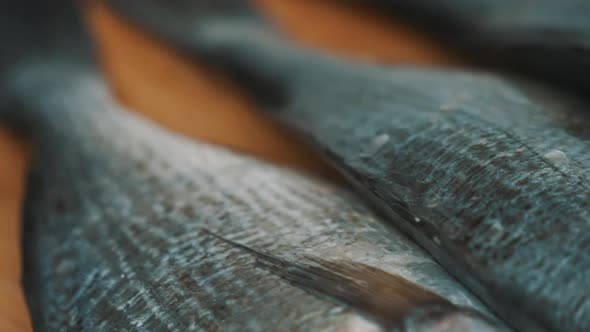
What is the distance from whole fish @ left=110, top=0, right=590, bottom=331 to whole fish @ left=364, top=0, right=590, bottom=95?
11cm

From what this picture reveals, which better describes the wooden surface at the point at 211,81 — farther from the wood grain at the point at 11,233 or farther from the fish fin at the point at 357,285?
the fish fin at the point at 357,285

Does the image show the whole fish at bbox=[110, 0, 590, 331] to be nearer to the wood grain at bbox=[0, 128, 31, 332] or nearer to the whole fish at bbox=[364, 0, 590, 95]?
the whole fish at bbox=[364, 0, 590, 95]

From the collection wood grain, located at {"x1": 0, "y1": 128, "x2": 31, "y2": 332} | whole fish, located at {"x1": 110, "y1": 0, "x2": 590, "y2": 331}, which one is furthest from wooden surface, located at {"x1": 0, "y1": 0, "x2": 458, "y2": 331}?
whole fish, located at {"x1": 110, "y1": 0, "x2": 590, "y2": 331}

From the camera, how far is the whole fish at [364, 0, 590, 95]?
1.29 metres

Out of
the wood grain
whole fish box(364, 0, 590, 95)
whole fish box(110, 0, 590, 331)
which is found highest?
whole fish box(364, 0, 590, 95)

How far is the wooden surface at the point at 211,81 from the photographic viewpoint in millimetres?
1566

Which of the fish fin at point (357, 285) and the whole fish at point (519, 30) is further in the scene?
the whole fish at point (519, 30)

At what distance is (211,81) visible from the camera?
186 centimetres

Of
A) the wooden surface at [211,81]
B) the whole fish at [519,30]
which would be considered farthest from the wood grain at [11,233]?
the whole fish at [519,30]

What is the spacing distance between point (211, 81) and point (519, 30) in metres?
0.99

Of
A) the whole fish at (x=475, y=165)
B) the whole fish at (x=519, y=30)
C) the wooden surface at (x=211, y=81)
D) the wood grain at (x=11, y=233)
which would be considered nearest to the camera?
the whole fish at (x=475, y=165)

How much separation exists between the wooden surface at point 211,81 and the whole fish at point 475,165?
14 centimetres

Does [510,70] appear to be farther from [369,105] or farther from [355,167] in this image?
[355,167]

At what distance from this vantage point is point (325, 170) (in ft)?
4.83
